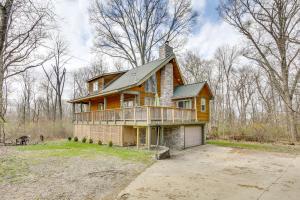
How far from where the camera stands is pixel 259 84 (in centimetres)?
2880

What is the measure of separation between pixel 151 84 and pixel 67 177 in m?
11.3

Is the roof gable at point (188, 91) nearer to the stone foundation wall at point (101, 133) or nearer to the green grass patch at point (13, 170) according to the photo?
the stone foundation wall at point (101, 133)

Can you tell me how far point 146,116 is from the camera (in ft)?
40.9

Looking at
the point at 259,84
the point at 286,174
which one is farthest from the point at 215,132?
the point at 286,174

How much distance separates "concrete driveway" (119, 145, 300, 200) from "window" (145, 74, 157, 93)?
26.9 ft

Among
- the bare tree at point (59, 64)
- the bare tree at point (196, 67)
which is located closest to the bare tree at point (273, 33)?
the bare tree at point (196, 67)

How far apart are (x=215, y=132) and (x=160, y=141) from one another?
30.7 ft

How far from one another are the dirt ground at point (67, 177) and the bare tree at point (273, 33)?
16878 mm

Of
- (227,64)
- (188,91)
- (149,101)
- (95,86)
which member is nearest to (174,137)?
(149,101)

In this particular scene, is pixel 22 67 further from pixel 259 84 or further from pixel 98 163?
pixel 259 84

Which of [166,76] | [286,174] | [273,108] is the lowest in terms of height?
[286,174]

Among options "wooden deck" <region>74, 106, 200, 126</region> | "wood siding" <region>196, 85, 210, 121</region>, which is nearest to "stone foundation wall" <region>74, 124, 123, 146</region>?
"wooden deck" <region>74, 106, 200, 126</region>

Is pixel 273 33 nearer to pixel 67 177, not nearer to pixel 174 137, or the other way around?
pixel 174 137

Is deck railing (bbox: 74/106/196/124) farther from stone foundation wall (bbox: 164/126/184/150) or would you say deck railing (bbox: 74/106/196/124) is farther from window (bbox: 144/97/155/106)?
window (bbox: 144/97/155/106)
